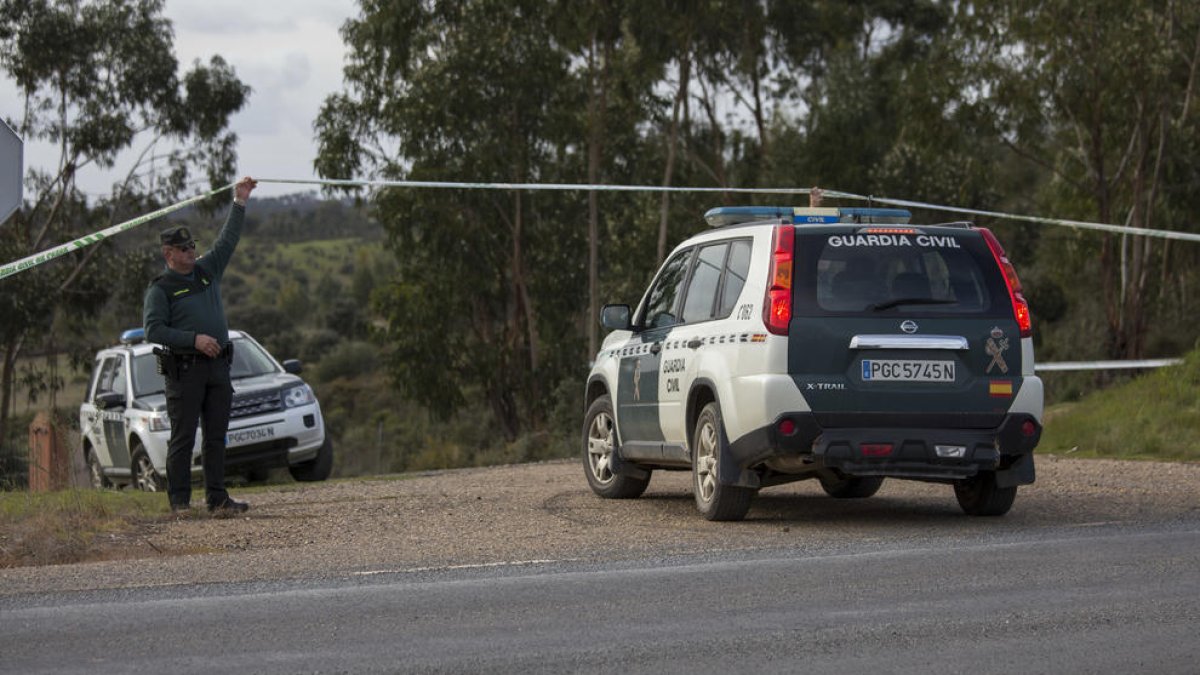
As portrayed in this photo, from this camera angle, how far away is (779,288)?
32.7ft

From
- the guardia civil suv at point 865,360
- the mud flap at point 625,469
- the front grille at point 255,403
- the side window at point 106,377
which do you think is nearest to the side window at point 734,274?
the guardia civil suv at point 865,360

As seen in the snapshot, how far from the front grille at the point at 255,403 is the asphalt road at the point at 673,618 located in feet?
29.9

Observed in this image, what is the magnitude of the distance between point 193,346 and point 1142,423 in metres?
10.5

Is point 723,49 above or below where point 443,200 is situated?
above

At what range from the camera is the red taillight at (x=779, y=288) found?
9914 mm

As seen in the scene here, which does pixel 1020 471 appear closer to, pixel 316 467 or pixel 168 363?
pixel 168 363

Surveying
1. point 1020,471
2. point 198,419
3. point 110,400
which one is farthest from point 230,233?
point 110,400

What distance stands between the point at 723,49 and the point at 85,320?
1765 centimetres

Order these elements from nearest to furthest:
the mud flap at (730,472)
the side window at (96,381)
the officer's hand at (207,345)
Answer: the mud flap at (730,472) < the officer's hand at (207,345) < the side window at (96,381)

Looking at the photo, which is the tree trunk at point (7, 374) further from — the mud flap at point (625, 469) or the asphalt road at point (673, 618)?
the asphalt road at point (673, 618)

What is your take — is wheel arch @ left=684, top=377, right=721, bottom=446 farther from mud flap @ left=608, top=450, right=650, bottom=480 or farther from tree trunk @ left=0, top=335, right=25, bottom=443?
tree trunk @ left=0, top=335, right=25, bottom=443

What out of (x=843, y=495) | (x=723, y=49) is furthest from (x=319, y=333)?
(x=843, y=495)

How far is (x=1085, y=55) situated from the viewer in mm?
31984

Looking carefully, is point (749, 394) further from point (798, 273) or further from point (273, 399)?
point (273, 399)
